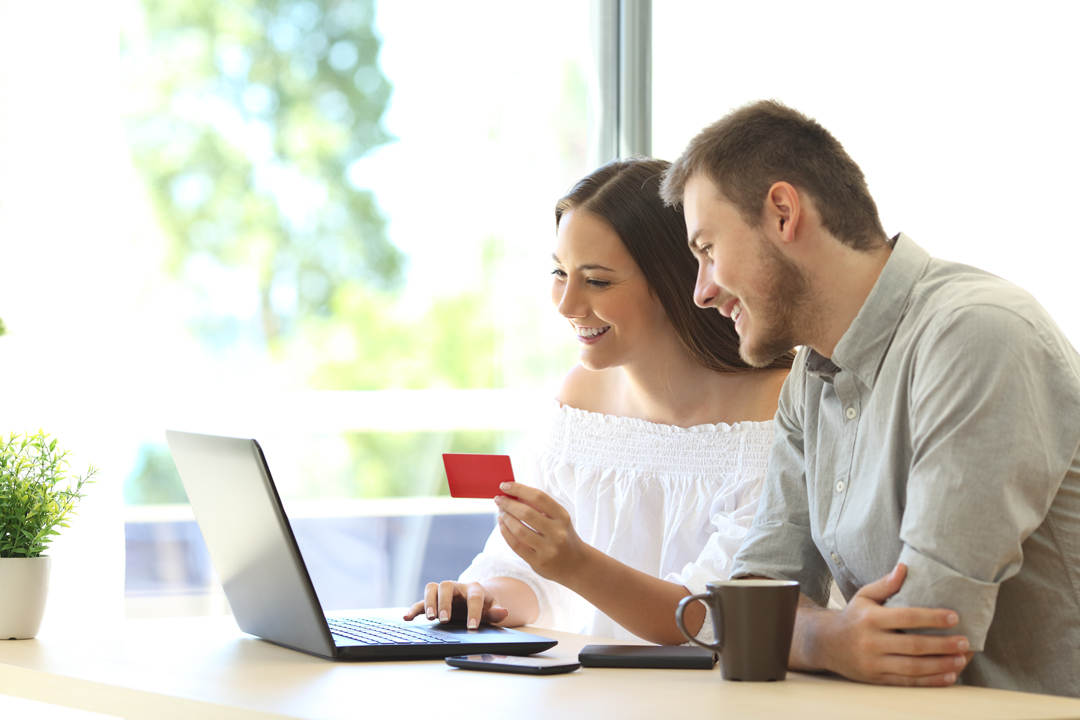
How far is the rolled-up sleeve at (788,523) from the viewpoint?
1.32 meters

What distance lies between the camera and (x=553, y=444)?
2.07 metres

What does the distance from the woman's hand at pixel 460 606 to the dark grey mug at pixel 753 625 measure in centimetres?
49

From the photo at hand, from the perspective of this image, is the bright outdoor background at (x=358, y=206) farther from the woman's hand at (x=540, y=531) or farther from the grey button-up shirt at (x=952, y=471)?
the grey button-up shirt at (x=952, y=471)

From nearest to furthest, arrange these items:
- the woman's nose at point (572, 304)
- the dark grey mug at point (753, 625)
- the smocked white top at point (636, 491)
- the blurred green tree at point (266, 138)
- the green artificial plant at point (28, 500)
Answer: the dark grey mug at point (753, 625) < the green artificial plant at point (28, 500) < the smocked white top at point (636, 491) < the woman's nose at point (572, 304) < the blurred green tree at point (266, 138)

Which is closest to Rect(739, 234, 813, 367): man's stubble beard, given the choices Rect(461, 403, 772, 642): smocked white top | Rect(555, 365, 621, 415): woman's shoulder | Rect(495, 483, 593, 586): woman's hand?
Rect(495, 483, 593, 586): woman's hand

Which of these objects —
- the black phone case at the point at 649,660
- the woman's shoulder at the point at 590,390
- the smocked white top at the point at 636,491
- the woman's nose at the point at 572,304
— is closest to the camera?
the black phone case at the point at 649,660

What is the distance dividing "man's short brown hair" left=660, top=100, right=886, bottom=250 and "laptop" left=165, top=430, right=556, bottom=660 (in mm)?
618

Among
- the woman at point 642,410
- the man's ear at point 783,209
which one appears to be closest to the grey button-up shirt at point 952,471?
the man's ear at point 783,209

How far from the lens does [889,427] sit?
3.78 feet

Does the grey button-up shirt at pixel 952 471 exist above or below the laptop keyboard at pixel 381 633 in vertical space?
above

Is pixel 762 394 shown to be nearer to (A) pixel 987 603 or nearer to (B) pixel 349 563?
(A) pixel 987 603

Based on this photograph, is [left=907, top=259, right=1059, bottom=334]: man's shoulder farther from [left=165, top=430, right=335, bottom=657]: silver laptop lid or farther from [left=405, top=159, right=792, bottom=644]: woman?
[left=165, top=430, right=335, bottom=657]: silver laptop lid

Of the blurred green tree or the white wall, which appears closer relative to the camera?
the white wall

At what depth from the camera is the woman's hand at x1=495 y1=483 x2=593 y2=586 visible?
1332 mm
